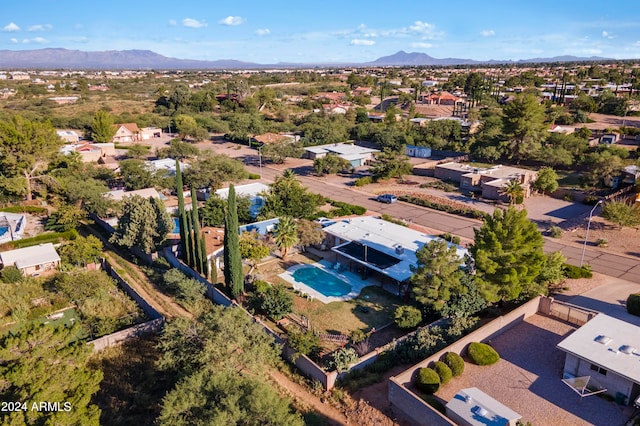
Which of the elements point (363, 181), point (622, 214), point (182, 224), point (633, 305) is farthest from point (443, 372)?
point (363, 181)

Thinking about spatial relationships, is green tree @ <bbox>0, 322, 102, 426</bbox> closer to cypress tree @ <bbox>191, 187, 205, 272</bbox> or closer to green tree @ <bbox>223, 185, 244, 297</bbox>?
green tree @ <bbox>223, 185, 244, 297</bbox>

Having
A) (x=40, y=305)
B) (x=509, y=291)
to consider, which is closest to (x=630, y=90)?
(x=509, y=291)

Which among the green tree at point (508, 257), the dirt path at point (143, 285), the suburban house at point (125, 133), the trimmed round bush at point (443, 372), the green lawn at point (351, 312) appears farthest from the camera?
the suburban house at point (125, 133)

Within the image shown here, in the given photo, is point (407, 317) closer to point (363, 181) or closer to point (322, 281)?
point (322, 281)

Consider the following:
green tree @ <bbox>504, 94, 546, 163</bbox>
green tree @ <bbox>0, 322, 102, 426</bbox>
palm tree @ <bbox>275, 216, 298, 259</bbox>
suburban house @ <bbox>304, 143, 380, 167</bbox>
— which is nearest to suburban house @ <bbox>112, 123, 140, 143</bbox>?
suburban house @ <bbox>304, 143, 380, 167</bbox>

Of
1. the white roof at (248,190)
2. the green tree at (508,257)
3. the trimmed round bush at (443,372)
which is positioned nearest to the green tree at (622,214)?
the green tree at (508,257)

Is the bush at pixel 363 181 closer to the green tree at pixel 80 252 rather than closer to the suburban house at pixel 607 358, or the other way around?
the green tree at pixel 80 252

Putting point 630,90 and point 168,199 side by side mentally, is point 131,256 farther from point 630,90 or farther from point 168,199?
point 630,90
